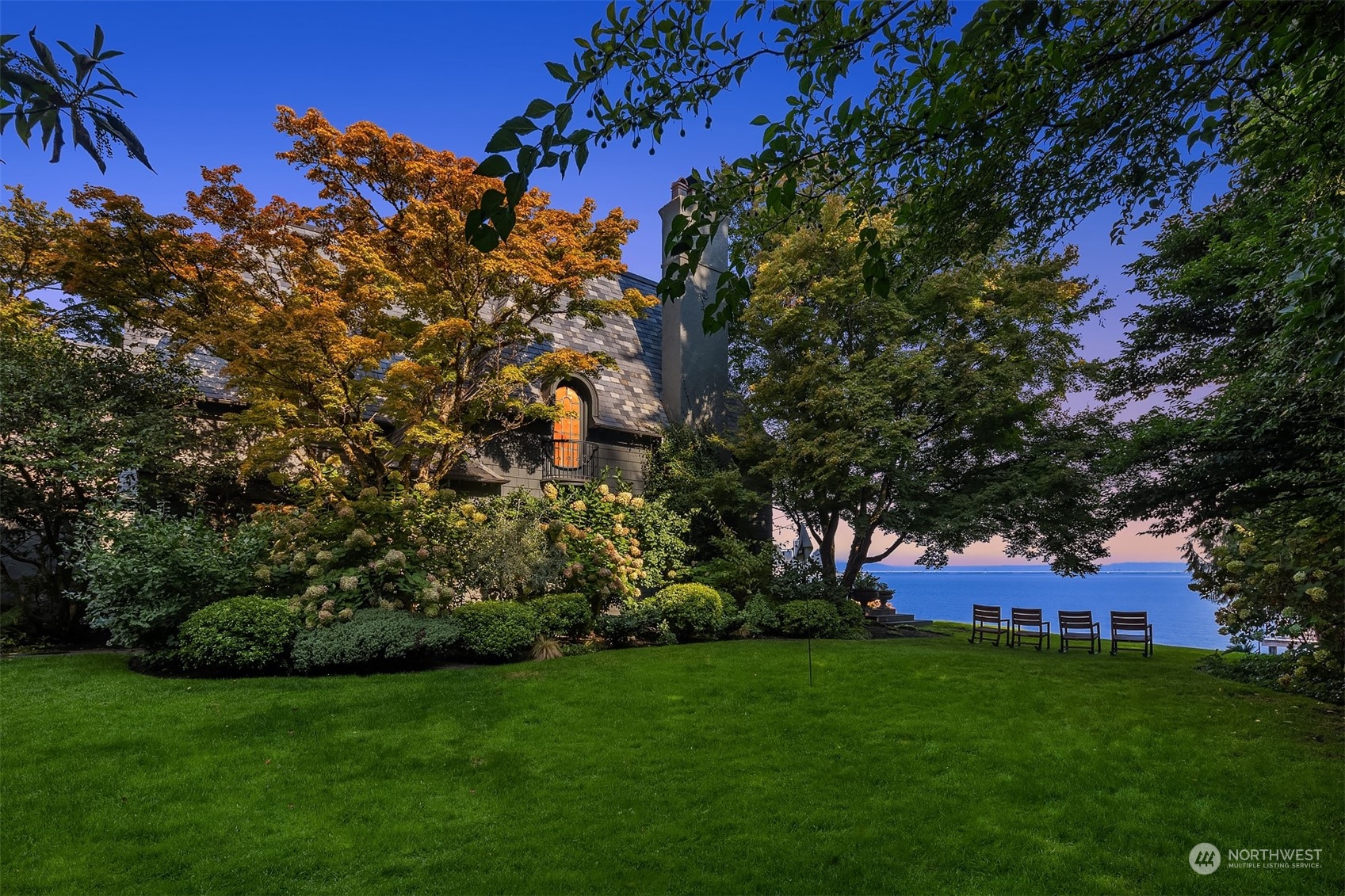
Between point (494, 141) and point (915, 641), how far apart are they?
14.2 m

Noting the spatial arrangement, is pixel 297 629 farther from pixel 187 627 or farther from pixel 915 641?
pixel 915 641

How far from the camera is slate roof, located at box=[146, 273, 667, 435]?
1655cm

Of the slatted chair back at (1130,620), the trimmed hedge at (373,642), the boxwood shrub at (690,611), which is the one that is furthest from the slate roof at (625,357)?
the slatted chair back at (1130,620)

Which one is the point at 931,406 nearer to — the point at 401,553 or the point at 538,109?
the point at 401,553

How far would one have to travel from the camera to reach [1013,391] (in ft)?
46.6

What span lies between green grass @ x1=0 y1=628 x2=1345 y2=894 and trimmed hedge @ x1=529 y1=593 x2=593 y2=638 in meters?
2.22

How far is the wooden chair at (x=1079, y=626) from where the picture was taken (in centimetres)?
1384

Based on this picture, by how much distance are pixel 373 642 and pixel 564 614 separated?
3.27 metres

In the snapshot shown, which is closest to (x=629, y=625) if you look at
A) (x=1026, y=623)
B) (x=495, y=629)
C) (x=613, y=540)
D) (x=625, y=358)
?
(x=613, y=540)

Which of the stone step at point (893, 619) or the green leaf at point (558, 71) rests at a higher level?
the green leaf at point (558, 71)

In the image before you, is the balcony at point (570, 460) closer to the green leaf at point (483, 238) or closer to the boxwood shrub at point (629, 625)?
the boxwood shrub at point (629, 625)

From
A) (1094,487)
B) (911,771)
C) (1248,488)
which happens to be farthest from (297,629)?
(1094,487)

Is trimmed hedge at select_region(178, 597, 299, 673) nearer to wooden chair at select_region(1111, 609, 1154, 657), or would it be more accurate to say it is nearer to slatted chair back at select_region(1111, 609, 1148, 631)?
wooden chair at select_region(1111, 609, 1154, 657)

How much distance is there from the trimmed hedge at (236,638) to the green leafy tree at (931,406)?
10.4m
